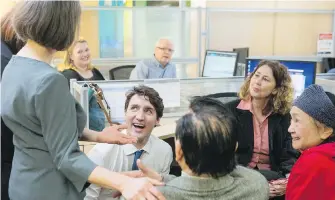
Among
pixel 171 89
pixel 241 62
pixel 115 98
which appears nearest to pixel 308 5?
pixel 241 62

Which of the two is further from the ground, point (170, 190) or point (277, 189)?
point (170, 190)

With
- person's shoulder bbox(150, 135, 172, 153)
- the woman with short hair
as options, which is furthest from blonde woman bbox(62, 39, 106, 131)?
the woman with short hair

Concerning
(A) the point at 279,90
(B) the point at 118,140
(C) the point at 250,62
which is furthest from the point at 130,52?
(B) the point at 118,140

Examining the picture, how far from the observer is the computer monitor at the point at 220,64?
4562 millimetres

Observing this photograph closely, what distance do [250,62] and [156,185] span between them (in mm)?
2192

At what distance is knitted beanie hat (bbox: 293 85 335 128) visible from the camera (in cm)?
149

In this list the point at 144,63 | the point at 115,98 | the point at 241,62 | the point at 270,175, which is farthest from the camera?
the point at 241,62

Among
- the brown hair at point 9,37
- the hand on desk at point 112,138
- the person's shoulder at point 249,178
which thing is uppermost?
the brown hair at point 9,37

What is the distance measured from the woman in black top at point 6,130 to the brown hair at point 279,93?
1335mm

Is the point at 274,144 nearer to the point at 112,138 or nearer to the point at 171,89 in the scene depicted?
the point at 171,89

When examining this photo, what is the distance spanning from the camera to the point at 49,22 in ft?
3.33

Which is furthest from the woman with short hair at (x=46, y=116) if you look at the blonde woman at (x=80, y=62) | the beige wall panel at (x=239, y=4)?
the beige wall panel at (x=239, y=4)

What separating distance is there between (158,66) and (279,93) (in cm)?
194

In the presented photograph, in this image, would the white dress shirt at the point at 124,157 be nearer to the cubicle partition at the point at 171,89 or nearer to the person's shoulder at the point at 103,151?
the person's shoulder at the point at 103,151
